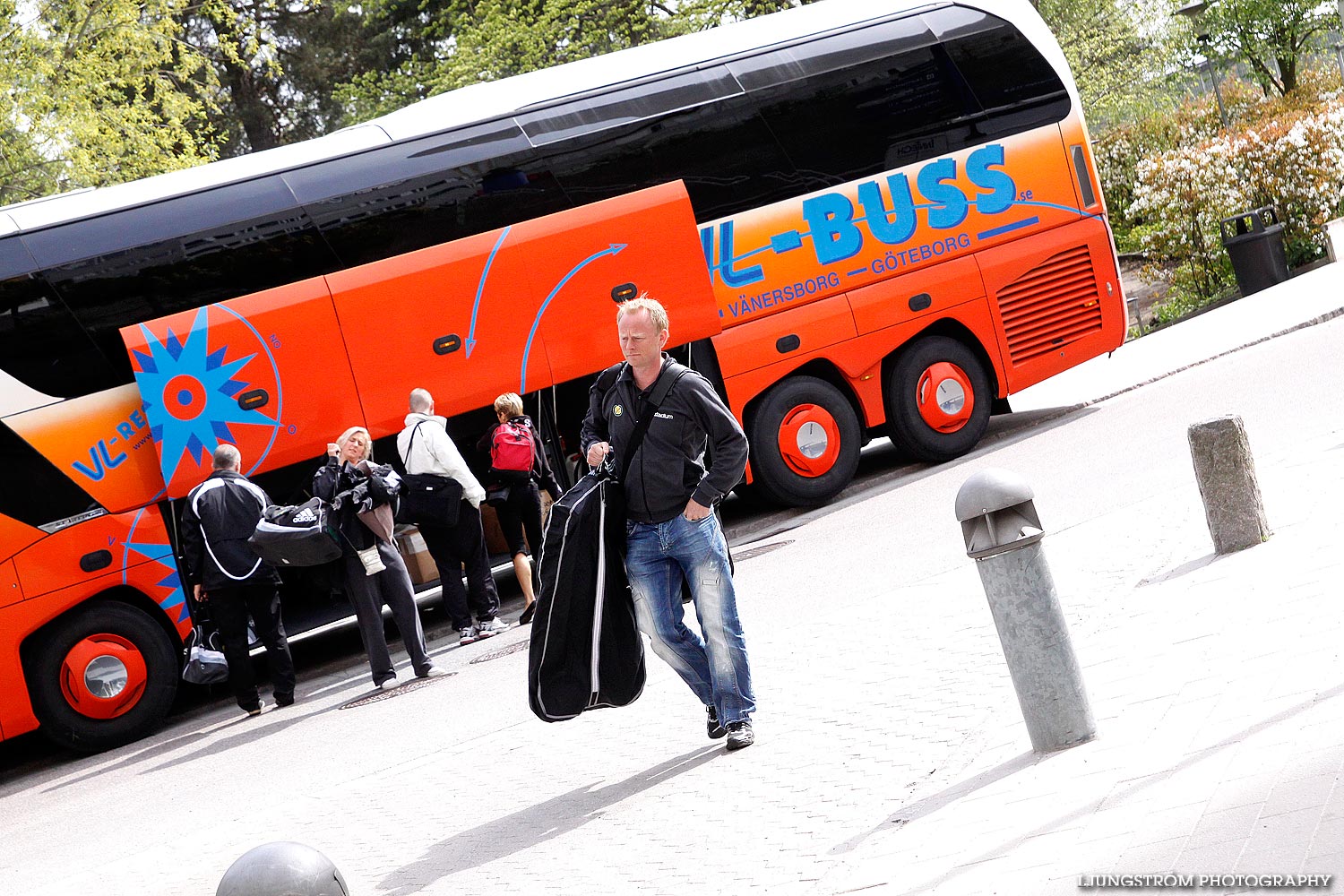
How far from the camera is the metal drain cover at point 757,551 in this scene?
11508 millimetres

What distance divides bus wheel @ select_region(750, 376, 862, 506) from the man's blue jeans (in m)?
6.73

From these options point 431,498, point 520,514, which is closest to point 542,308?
point 520,514

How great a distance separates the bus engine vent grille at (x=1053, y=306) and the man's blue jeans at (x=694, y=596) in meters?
8.32

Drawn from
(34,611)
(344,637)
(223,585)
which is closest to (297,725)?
(223,585)

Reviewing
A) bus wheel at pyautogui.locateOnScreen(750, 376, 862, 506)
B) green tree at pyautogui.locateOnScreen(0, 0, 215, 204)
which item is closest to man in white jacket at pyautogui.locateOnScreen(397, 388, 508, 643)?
bus wheel at pyautogui.locateOnScreen(750, 376, 862, 506)

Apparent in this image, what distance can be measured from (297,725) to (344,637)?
169 inches

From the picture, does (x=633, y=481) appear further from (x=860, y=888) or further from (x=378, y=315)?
(x=378, y=315)

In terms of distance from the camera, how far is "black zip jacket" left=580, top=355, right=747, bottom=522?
606cm

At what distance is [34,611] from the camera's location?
34.2ft

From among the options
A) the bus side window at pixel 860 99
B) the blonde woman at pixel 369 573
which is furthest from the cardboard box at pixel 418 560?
the bus side window at pixel 860 99

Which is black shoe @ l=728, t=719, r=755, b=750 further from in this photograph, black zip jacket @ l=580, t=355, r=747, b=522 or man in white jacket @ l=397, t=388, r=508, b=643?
man in white jacket @ l=397, t=388, r=508, b=643

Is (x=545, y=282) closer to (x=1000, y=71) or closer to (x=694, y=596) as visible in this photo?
(x=1000, y=71)

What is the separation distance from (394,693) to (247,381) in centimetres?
296

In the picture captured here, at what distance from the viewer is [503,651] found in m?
10.4
